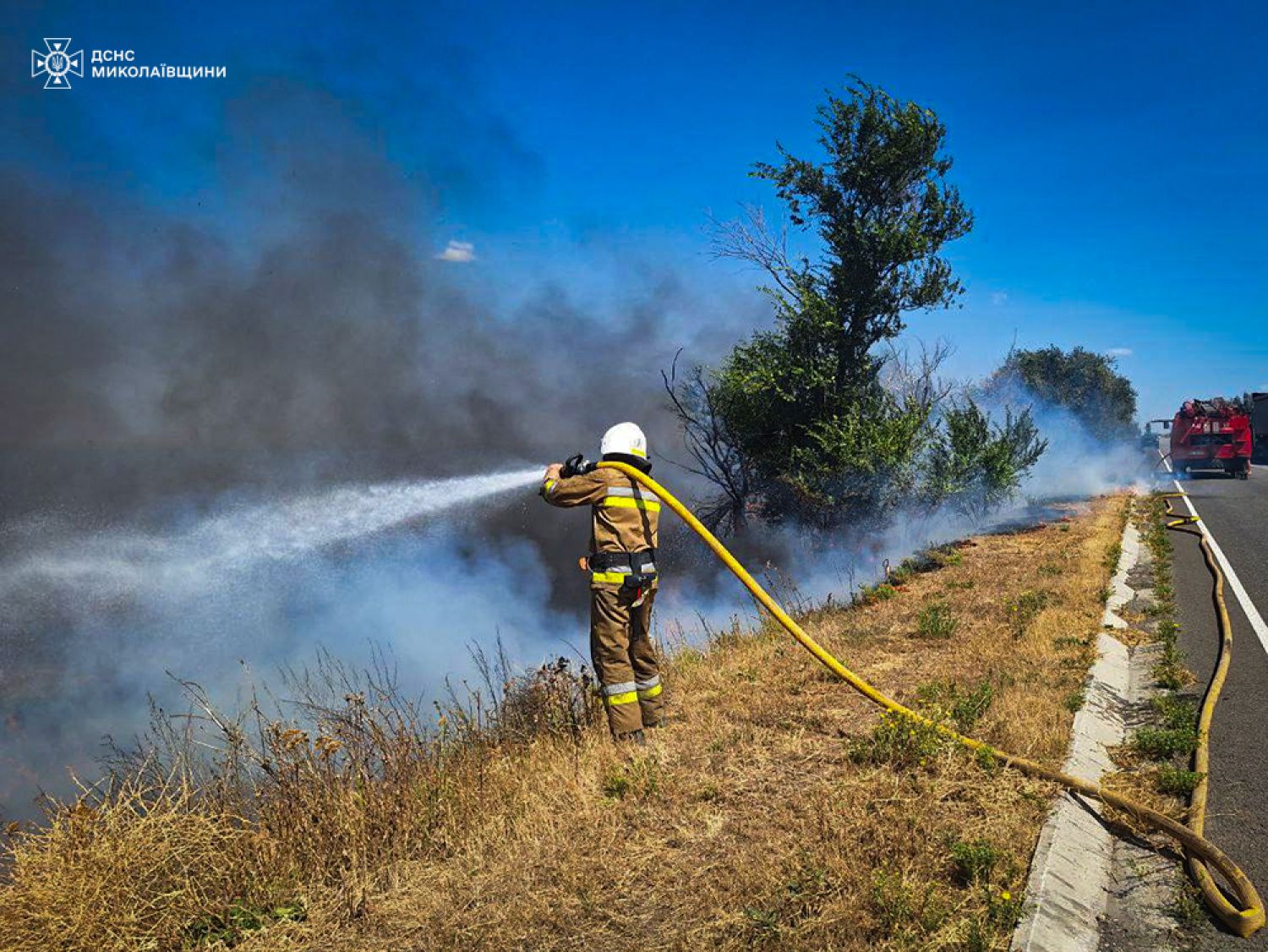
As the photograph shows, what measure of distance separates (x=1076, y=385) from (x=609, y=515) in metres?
35.5

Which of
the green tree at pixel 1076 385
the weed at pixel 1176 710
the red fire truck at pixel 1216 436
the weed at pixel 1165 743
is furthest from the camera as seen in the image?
the green tree at pixel 1076 385

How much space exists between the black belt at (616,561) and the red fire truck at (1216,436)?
25.5 m

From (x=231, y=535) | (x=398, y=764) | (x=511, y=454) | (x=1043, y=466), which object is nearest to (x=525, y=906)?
(x=398, y=764)

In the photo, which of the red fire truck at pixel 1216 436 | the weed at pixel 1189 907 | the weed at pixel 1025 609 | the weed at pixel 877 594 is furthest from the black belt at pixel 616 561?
the red fire truck at pixel 1216 436

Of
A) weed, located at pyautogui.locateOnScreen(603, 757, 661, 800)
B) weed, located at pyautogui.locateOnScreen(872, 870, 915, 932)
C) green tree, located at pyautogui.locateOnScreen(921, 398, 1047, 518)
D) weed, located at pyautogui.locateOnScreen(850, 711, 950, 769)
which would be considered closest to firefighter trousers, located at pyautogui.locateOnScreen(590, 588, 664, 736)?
weed, located at pyautogui.locateOnScreen(603, 757, 661, 800)

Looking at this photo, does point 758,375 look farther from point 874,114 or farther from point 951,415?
point 874,114

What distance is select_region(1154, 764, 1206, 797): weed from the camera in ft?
12.5

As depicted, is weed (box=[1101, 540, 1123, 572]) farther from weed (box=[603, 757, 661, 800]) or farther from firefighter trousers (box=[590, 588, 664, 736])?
weed (box=[603, 757, 661, 800])

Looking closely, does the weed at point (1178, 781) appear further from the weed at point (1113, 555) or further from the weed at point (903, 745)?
the weed at point (1113, 555)

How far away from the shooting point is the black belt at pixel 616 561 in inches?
188

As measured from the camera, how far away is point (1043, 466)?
23.8 m

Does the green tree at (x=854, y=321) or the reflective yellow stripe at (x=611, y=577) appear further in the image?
the green tree at (x=854, y=321)

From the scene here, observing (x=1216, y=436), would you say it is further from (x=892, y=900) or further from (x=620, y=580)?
(x=892, y=900)

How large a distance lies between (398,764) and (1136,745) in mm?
4317
